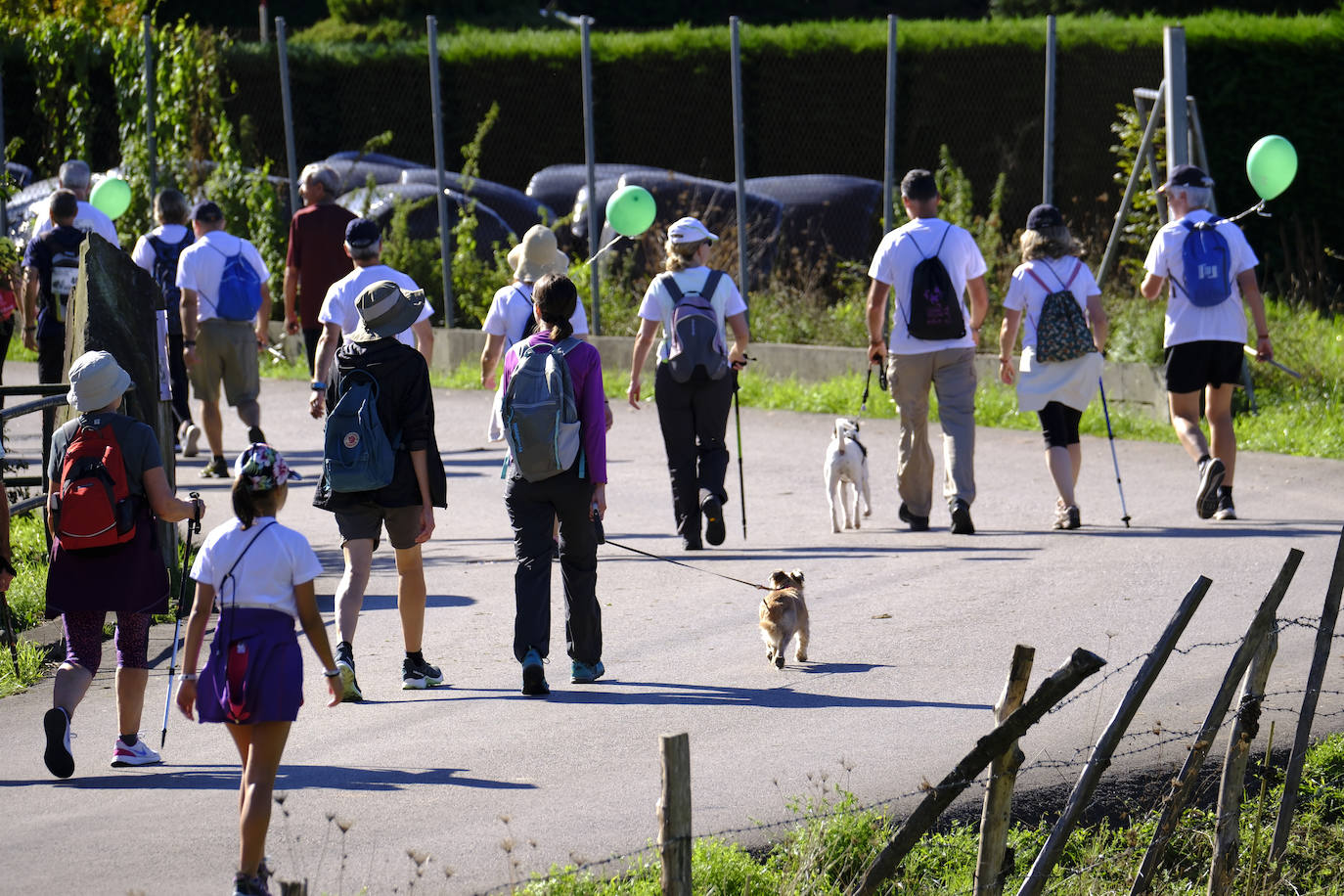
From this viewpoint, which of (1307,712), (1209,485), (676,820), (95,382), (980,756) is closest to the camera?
(676,820)

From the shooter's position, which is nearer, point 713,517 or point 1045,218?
point 713,517

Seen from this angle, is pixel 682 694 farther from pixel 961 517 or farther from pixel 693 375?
pixel 961 517

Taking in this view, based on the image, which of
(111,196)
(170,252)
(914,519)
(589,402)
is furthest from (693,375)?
(111,196)

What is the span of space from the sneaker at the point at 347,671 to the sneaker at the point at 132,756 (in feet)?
2.92

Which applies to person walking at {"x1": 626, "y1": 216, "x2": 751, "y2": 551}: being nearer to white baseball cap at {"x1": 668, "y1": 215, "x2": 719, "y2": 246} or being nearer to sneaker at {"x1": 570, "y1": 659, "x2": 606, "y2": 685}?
white baseball cap at {"x1": 668, "y1": 215, "x2": 719, "y2": 246}

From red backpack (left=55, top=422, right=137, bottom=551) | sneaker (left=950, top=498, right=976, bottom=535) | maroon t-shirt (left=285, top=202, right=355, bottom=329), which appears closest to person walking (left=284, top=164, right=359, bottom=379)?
maroon t-shirt (left=285, top=202, right=355, bottom=329)

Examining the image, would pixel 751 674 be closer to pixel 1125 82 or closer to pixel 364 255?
pixel 364 255

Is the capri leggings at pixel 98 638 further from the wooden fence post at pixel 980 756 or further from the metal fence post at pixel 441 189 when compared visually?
the metal fence post at pixel 441 189

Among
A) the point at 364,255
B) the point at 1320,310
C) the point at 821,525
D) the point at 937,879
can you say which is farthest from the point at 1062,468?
the point at 1320,310

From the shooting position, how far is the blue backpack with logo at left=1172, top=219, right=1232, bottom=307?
1037cm

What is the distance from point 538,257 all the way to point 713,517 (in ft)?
6.00

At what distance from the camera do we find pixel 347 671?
7.09 metres

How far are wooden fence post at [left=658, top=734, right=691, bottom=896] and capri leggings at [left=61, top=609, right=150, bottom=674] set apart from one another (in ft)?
8.95

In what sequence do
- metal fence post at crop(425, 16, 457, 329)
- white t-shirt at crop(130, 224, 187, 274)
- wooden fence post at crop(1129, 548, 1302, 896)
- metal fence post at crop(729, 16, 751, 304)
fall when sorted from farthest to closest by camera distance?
metal fence post at crop(425, 16, 457, 329) → metal fence post at crop(729, 16, 751, 304) → white t-shirt at crop(130, 224, 187, 274) → wooden fence post at crop(1129, 548, 1302, 896)
